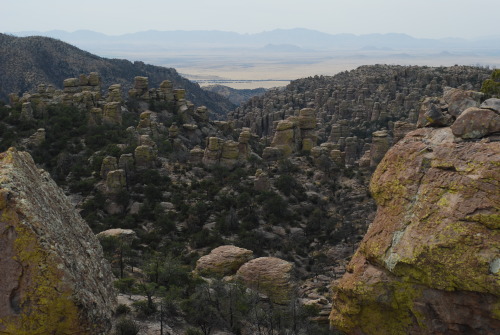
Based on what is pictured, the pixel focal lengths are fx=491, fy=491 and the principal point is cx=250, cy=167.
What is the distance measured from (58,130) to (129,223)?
18.2 metres

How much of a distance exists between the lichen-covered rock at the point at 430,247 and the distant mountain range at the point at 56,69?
106m

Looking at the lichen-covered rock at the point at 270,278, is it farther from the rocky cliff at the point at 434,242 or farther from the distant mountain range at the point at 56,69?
Result: the distant mountain range at the point at 56,69

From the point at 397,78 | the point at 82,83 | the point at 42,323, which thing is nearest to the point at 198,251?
the point at 42,323

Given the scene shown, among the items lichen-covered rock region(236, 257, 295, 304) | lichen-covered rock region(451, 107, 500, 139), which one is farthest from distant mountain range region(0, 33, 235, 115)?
lichen-covered rock region(451, 107, 500, 139)

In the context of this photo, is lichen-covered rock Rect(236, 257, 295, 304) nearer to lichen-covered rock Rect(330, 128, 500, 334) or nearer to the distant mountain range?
lichen-covered rock Rect(330, 128, 500, 334)

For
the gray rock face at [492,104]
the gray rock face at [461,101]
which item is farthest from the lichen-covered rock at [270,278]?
the gray rock face at [492,104]

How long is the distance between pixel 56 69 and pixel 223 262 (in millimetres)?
112762

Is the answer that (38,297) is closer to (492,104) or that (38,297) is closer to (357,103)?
(492,104)

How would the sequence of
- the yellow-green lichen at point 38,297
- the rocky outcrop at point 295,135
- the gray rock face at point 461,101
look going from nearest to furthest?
the yellow-green lichen at point 38,297 → the gray rock face at point 461,101 → the rocky outcrop at point 295,135

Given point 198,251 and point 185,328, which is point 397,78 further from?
point 185,328

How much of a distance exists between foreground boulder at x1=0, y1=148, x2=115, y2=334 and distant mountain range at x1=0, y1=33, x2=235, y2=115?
10392 centimetres

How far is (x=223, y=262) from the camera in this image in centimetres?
2420

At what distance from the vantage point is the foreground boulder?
8.20 meters

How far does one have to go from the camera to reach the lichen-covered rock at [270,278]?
21.2 m
